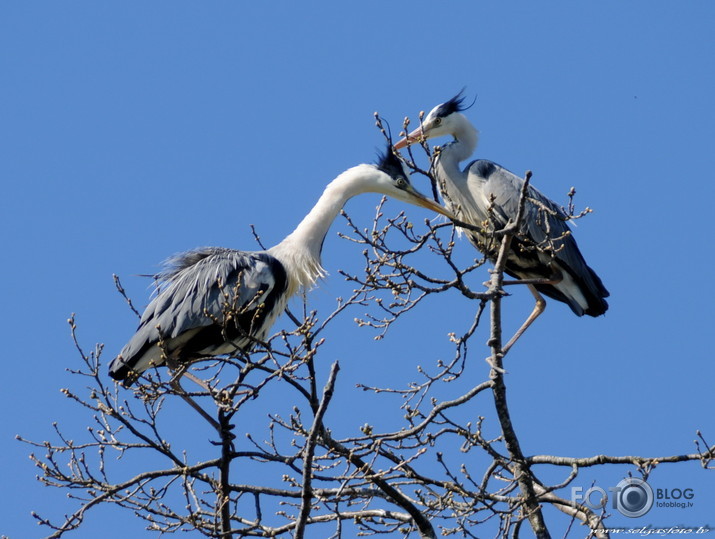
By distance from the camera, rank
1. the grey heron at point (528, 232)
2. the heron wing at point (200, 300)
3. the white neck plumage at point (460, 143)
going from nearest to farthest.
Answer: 1. the heron wing at point (200, 300)
2. the grey heron at point (528, 232)
3. the white neck plumage at point (460, 143)

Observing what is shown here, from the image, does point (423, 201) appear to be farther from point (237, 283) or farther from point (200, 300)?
point (237, 283)

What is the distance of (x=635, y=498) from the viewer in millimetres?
5656

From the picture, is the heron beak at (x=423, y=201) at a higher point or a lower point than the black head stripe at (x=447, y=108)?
lower

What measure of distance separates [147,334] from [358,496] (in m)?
2.03

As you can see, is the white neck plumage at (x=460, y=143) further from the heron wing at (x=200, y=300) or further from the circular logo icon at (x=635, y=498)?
the circular logo icon at (x=635, y=498)

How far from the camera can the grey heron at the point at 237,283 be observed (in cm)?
659

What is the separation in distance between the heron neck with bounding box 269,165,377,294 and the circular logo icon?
298 cm

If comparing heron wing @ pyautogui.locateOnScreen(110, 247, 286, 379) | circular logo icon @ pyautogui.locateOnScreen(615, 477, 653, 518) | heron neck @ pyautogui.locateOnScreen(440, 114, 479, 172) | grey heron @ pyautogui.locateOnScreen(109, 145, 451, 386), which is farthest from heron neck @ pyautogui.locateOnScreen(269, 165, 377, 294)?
circular logo icon @ pyautogui.locateOnScreen(615, 477, 653, 518)

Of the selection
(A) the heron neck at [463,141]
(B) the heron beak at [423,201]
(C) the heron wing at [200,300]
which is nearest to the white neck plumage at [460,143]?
(A) the heron neck at [463,141]

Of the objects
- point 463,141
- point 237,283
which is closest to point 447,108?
point 463,141

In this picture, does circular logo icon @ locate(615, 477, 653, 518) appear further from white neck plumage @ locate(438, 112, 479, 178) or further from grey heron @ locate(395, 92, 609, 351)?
white neck plumage @ locate(438, 112, 479, 178)

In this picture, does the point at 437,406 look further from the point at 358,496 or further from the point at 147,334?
the point at 147,334

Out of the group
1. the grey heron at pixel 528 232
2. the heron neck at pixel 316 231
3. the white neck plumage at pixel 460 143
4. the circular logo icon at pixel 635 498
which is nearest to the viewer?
the circular logo icon at pixel 635 498

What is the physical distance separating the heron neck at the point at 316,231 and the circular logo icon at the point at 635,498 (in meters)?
2.98
